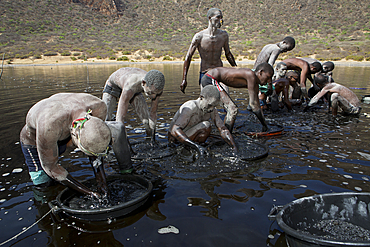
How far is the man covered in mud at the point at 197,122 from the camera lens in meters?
4.06

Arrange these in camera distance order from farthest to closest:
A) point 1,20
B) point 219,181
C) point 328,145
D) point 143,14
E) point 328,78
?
point 143,14 → point 1,20 → point 328,78 → point 328,145 → point 219,181

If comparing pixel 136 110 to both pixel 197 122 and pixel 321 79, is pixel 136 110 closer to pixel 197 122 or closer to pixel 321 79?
pixel 197 122

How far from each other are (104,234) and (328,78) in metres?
8.66

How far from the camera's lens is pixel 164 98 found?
1065cm

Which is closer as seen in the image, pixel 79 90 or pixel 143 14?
pixel 79 90

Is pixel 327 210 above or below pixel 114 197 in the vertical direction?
above

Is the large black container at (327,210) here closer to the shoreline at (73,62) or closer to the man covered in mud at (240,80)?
the man covered in mud at (240,80)

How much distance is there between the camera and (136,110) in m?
4.97

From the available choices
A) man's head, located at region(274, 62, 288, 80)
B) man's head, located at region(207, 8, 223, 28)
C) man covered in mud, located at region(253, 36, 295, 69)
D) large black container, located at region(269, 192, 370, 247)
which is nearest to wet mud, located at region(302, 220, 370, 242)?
large black container, located at region(269, 192, 370, 247)

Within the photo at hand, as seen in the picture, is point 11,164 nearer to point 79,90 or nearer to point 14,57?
point 79,90

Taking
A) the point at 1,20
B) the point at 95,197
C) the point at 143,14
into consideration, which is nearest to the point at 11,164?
the point at 95,197

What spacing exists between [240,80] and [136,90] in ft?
7.83

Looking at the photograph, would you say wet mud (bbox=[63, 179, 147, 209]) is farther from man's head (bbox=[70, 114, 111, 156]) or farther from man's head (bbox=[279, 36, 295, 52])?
man's head (bbox=[279, 36, 295, 52])

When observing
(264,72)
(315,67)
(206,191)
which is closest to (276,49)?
(315,67)
